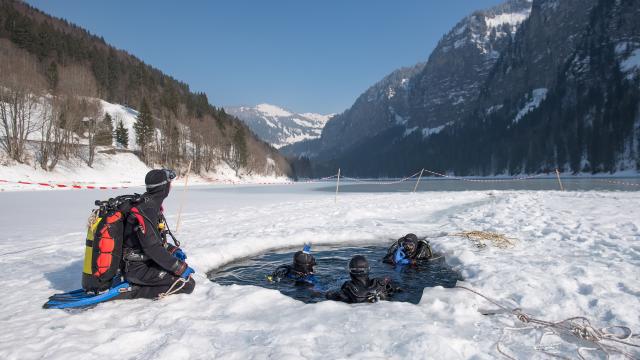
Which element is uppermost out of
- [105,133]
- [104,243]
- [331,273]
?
[105,133]

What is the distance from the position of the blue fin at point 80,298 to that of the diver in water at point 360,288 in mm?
3583

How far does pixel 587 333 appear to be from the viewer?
14.1 feet

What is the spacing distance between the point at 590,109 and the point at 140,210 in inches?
5552

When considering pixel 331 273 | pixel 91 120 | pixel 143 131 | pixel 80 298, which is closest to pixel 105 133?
pixel 91 120

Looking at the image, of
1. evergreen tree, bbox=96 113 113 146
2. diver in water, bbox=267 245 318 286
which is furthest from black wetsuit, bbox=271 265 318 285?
evergreen tree, bbox=96 113 113 146

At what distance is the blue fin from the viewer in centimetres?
530

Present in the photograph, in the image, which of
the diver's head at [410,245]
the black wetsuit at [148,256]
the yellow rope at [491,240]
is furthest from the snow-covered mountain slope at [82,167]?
the yellow rope at [491,240]

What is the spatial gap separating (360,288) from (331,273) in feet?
9.51

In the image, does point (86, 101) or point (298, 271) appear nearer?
point (298, 271)

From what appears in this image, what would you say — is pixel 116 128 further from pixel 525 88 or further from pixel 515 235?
pixel 525 88

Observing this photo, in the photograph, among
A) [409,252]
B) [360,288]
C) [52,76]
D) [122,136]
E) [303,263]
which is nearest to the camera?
[360,288]

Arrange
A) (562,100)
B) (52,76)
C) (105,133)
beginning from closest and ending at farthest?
(52,76) < (105,133) < (562,100)

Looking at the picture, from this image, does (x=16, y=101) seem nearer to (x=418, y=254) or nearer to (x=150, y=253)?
(x=150, y=253)

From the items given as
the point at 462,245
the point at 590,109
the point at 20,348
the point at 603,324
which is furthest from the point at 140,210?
the point at 590,109
